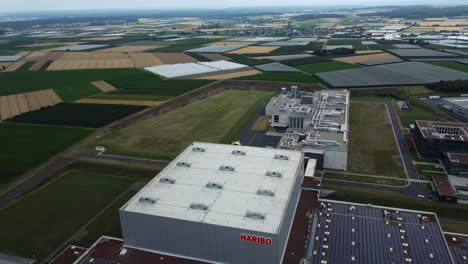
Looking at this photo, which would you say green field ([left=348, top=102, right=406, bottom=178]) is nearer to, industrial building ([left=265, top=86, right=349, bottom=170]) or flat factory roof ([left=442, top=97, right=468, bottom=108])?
industrial building ([left=265, top=86, right=349, bottom=170])

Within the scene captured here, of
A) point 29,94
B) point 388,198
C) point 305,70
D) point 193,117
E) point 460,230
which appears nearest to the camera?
point 460,230

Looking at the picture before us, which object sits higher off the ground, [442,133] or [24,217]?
[442,133]

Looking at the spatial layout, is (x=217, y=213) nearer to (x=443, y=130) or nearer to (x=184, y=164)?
(x=184, y=164)

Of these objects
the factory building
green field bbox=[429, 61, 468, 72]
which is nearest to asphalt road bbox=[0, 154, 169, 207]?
the factory building

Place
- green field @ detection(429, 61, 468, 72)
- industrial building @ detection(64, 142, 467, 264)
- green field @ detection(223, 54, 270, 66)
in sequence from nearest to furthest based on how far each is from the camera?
industrial building @ detection(64, 142, 467, 264) → green field @ detection(429, 61, 468, 72) → green field @ detection(223, 54, 270, 66)

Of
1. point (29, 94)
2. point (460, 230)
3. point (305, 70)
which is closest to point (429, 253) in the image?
point (460, 230)

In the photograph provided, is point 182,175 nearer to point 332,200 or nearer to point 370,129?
point 332,200

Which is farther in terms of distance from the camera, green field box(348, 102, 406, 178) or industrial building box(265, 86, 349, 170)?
green field box(348, 102, 406, 178)
